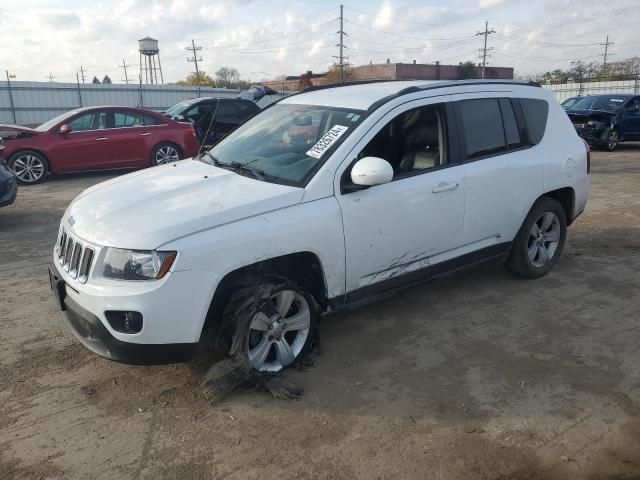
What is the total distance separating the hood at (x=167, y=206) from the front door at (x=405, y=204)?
21.4 inches

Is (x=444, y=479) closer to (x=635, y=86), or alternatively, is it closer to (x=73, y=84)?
(x=73, y=84)

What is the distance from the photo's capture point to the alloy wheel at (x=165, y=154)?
1175 centimetres

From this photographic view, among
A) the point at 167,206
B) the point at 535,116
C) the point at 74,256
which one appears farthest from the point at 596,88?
the point at 74,256

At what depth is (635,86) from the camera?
31125 millimetres

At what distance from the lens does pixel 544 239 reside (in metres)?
5.24

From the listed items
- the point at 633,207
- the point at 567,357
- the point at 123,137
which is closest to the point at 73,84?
the point at 123,137

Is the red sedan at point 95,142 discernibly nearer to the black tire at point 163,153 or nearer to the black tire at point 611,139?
the black tire at point 163,153

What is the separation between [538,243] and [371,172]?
254cm

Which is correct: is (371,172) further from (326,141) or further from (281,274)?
(281,274)

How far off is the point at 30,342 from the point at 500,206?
3.89 metres

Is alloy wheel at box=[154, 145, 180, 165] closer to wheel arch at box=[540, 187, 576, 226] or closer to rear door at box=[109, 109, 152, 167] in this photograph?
rear door at box=[109, 109, 152, 167]

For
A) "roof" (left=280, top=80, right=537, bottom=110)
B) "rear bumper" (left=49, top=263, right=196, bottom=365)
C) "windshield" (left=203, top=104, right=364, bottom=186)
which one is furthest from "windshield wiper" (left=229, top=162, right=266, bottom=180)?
"rear bumper" (left=49, top=263, right=196, bottom=365)

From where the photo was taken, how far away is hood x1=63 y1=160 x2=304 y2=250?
120 inches

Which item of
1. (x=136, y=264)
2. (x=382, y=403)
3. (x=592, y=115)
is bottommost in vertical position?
(x=382, y=403)
